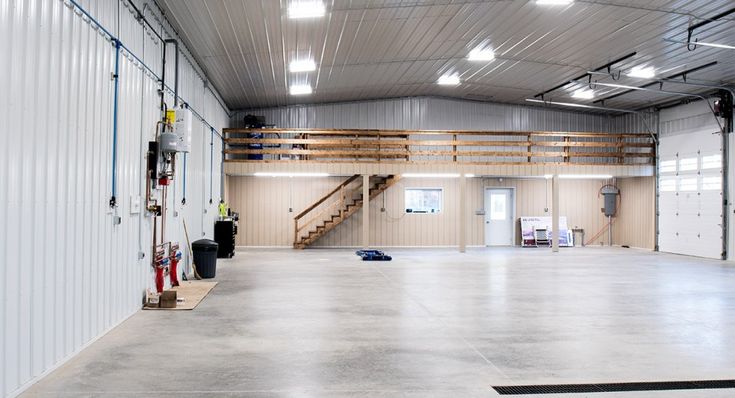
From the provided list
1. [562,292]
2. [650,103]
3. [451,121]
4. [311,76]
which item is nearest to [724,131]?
[650,103]

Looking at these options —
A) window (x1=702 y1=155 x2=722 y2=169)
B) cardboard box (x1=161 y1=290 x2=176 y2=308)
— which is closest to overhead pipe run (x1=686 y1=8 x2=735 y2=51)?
window (x1=702 y1=155 x2=722 y2=169)

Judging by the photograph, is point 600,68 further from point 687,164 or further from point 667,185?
point 667,185

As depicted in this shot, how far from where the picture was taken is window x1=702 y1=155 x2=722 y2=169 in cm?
1652

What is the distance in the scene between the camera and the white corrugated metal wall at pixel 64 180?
4.29m

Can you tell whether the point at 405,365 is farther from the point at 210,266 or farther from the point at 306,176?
the point at 306,176

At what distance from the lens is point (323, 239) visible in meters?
20.2

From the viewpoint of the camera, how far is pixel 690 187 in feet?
58.1

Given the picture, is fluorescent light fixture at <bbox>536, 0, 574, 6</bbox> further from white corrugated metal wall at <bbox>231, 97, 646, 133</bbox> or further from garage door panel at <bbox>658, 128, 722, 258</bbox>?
white corrugated metal wall at <bbox>231, 97, 646, 133</bbox>

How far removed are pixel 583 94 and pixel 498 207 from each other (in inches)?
211

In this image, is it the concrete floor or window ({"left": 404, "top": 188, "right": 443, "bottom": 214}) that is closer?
the concrete floor

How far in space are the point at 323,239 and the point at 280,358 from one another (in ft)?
47.8

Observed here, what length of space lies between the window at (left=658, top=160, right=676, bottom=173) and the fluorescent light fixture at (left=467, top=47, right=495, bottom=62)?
28.4ft

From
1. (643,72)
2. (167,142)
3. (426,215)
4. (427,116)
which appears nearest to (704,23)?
(643,72)

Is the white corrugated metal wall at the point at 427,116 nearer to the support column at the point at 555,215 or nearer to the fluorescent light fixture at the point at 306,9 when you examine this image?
the support column at the point at 555,215
